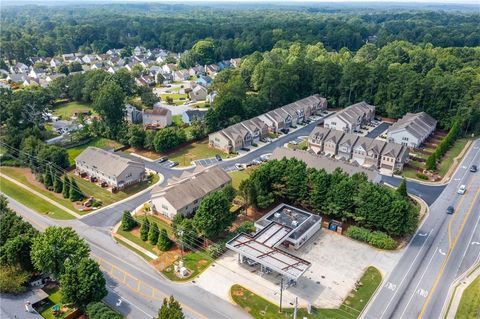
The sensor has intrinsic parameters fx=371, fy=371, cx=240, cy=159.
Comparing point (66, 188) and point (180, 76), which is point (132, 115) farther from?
point (180, 76)

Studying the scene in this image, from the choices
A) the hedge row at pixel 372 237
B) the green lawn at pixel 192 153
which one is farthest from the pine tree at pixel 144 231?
the hedge row at pixel 372 237

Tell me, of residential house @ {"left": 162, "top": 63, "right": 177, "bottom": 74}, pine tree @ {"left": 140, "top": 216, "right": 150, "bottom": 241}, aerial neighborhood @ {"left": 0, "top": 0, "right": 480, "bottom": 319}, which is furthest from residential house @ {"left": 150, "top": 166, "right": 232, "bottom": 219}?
residential house @ {"left": 162, "top": 63, "right": 177, "bottom": 74}

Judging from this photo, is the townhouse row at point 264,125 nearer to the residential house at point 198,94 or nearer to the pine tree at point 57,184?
the residential house at point 198,94

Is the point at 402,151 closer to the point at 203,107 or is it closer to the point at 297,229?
the point at 297,229

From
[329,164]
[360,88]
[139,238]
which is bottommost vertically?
[139,238]

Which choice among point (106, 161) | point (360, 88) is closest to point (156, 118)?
point (106, 161)

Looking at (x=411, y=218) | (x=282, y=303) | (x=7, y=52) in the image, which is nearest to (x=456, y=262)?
(x=411, y=218)
